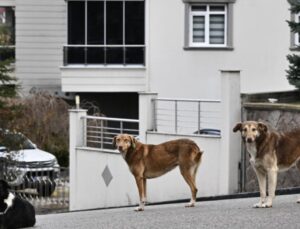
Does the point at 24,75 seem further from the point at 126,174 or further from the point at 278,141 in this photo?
the point at 278,141

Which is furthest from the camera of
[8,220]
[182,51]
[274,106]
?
[182,51]

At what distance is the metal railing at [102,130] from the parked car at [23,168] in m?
1.85

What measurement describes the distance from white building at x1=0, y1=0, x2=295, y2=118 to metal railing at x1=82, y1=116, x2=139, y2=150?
889 cm

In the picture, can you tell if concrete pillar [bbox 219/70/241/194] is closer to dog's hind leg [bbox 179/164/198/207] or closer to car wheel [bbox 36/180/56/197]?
dog's hind leg [bbox 179/164/198/207]

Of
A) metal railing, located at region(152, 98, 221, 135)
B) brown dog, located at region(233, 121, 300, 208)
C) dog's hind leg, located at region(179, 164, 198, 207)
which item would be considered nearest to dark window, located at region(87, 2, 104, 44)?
metal railing, located at region(152, 98, 221, 135)

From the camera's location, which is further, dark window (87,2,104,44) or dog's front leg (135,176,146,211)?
dark window (87,2,104,44)

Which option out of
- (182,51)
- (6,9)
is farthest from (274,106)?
(6,9)

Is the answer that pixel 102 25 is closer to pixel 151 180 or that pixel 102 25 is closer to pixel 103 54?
pixel 103 54

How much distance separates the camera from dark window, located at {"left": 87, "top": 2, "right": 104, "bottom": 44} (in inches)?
1401

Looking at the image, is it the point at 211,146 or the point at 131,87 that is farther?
the point at 131,87

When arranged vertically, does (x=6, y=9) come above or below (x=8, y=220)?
above

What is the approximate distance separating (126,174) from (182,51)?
11.8m

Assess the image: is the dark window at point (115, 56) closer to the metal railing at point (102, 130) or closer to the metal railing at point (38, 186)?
the metal railing at point (38, 186)

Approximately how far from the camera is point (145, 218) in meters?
14.6
